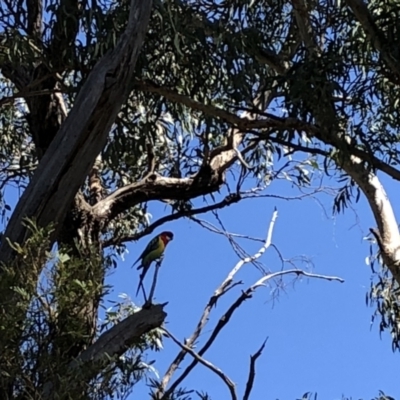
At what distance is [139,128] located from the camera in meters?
4.21

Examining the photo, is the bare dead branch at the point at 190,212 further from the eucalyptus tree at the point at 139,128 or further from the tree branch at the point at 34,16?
the tree branch at the point at 34,16

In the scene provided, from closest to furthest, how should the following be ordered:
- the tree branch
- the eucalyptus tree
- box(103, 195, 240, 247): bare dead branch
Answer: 1. the eucalyptus tree
2. the tree branch
3. box(103, 195, 240, 247): bare dead branch

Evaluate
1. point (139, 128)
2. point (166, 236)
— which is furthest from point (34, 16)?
point (166, 236)

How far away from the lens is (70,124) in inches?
101

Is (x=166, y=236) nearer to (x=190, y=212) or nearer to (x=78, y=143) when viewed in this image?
(x=78, y=143)

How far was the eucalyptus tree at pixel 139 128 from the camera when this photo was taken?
85.6 inches

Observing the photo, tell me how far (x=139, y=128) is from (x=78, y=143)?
66.3 inches

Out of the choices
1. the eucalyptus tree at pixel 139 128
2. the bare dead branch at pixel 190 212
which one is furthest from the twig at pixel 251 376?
the bare dead branch at pixel 190 212

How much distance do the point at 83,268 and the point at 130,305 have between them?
1.68 meters

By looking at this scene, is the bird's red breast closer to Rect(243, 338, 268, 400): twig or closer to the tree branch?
Rect(243, 338, 268, 400): twig

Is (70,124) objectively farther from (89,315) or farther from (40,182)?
(89,315)

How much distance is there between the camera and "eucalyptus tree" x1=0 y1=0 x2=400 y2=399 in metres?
2.17

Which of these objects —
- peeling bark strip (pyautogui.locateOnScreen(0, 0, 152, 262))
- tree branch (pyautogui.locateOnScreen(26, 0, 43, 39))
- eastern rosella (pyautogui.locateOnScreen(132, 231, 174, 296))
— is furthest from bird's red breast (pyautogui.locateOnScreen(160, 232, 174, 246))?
tree branch (pyautogui.locateOnScreen(26, 0, 43, 39))

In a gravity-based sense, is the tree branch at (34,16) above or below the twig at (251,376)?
above
